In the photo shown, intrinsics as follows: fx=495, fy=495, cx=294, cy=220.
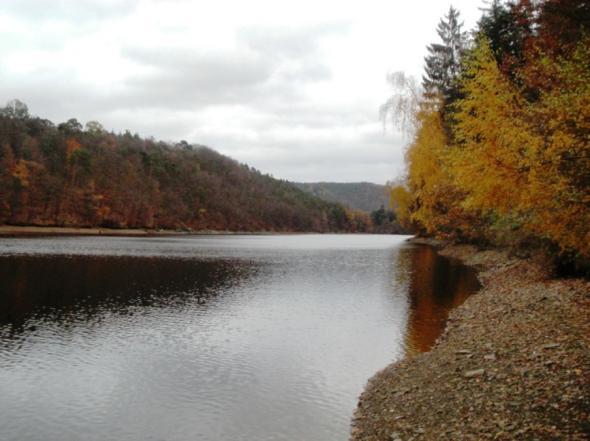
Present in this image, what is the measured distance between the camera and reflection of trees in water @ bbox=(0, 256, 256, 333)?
2262 centimetres

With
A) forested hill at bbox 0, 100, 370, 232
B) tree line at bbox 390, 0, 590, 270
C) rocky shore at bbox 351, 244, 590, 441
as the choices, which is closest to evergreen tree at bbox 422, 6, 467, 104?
tree line at bbox 390, 0, 590, 270

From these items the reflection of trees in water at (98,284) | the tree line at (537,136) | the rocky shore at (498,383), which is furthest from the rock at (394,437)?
the reflection of trees in water at (98,284)

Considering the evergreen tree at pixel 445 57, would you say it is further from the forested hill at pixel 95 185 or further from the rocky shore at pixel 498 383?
the forested hill at pixel 95 185

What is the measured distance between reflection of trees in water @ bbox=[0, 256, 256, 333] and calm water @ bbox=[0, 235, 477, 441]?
127mm

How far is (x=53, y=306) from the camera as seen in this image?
23031mm

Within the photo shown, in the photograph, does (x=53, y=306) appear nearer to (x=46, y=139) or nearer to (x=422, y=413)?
(x=422, y=413)

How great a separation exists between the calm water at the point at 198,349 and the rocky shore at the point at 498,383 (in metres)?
0.99

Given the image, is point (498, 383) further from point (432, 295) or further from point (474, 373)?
point (432, 295)

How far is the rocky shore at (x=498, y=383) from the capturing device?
27.1ft

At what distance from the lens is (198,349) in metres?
16.6

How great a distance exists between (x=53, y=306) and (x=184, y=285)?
9013 millimetres

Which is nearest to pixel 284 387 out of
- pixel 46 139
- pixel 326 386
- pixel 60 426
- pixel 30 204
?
pixel 326 386

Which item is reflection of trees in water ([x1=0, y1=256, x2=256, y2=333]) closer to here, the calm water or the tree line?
the calm water

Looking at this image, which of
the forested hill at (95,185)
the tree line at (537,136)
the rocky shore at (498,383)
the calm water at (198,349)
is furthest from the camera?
the forested hill at (95,185)
